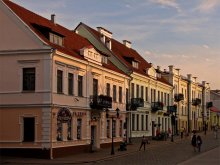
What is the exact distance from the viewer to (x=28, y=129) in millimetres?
35969

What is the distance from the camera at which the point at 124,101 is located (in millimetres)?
53656

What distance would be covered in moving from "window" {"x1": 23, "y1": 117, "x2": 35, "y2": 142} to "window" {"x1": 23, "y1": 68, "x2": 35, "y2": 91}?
7.26 feet

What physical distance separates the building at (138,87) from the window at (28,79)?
754 inches

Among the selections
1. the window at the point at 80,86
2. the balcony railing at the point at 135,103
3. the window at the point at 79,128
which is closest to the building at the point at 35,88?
the window at the point at 79,128

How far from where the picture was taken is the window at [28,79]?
3625 centimetres

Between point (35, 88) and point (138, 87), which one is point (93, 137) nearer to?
point (35, 88)

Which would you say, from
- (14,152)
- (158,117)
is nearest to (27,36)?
(14,152)

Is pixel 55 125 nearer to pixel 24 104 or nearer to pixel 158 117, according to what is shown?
pixel 24 104

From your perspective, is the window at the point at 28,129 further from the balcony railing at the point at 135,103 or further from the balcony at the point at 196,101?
the balcony at the point at 196,101

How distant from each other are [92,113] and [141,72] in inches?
710

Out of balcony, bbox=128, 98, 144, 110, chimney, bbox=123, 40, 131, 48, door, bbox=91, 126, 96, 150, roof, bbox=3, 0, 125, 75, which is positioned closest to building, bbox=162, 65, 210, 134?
chimney, bbox=123, 40, 131, 48

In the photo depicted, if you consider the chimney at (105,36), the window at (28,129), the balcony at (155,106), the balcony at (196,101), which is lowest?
the window at (28,129)

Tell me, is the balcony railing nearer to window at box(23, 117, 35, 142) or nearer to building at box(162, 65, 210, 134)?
building at box(162, 65, 210, 134)

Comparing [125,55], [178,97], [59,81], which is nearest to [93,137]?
[59,81]
